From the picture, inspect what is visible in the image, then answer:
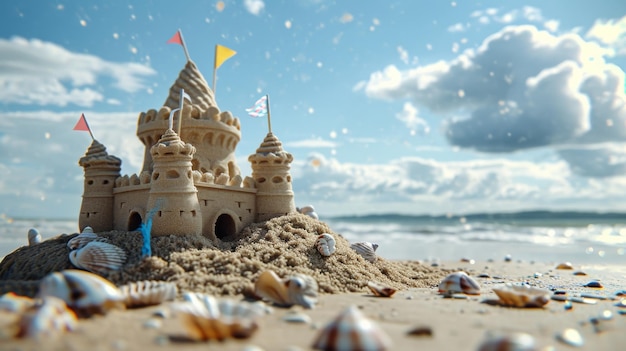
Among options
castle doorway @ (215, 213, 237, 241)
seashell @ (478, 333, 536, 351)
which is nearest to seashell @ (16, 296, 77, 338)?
seashell @ (478, 333, 536, 351)

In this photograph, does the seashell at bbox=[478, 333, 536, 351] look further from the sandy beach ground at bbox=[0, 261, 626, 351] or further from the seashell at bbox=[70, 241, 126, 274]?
the seashell at bbox=[70, 241, 126, 274]

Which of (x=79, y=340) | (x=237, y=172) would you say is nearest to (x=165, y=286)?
(x=79, y=340)

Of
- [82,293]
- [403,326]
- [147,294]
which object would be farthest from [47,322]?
[403,326]

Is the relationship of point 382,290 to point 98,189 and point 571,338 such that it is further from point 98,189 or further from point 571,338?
point 98,189

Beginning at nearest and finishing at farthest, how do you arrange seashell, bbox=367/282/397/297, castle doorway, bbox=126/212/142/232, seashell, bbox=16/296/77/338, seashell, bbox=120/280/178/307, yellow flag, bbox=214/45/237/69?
seashell, bbox=16/296/77/338 < seashell, bbox=120/280/178/307 < seashell, bbox=367/282/397/297 < castle doorway, bbox=126/212/142/232 < yellow flag, bbox=214/45/237/69

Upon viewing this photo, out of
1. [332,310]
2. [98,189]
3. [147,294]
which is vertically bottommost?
[332,310]

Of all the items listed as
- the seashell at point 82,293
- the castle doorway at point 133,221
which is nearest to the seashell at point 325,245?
the seashell at point 82,293
